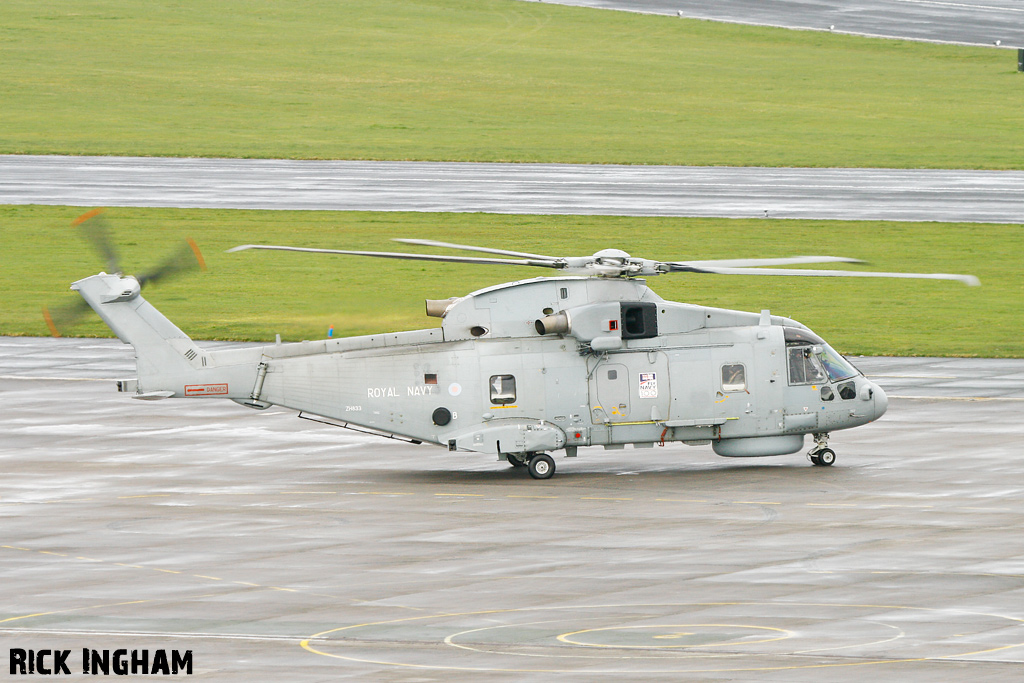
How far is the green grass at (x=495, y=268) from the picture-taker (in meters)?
51.4

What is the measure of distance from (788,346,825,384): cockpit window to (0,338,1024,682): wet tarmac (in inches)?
76.5

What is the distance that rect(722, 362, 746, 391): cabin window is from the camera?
108 feet

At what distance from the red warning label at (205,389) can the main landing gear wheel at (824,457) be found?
40.9 feet

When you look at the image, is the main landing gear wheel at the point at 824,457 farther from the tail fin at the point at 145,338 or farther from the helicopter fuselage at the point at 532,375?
the tail fin at the point at 145,338

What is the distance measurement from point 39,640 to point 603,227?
47.1m

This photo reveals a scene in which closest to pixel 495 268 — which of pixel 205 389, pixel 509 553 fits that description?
pixel 205 389

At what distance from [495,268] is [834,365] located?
2855 cm

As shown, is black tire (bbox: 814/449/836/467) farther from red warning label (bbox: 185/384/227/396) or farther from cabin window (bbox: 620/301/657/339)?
red warning label (bbox: 185/384/227/396)

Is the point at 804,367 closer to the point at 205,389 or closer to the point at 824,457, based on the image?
the point at 824,457

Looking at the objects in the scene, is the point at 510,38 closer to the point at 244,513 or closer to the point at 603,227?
the point at 603,227

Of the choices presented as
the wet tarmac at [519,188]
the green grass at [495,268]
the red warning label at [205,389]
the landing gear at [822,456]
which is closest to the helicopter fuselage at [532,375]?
the red warning label at [205,389]

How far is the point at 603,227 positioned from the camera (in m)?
66.8

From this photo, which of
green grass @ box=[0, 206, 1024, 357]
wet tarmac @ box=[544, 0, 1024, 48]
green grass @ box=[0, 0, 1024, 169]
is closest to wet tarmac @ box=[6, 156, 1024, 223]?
green grass @ box=[0, 206, 1024, 357]

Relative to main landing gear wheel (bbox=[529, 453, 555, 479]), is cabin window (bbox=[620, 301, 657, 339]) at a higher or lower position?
higher
